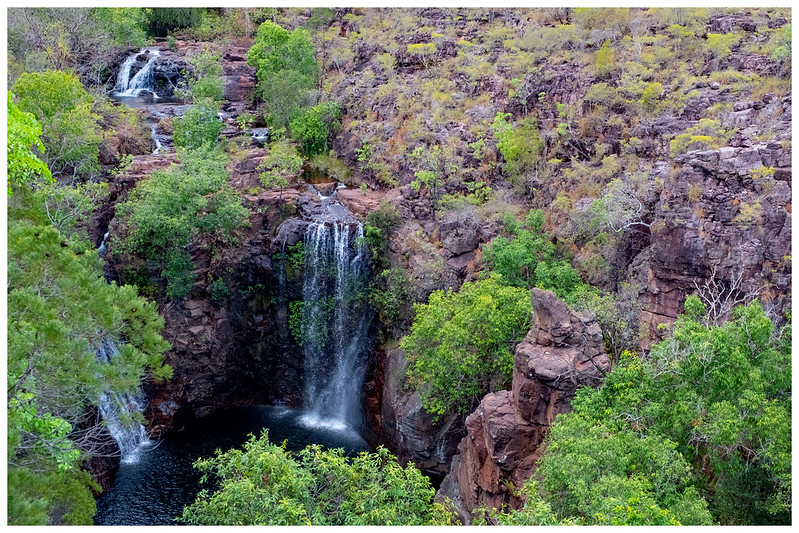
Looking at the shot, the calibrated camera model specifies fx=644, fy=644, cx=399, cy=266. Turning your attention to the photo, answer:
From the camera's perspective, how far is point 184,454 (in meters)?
31.2

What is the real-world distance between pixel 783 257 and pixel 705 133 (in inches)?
305

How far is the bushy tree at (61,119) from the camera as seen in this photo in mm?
31578

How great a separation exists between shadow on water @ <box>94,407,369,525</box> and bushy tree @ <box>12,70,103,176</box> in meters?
14.8

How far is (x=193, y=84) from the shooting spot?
45.5 meters

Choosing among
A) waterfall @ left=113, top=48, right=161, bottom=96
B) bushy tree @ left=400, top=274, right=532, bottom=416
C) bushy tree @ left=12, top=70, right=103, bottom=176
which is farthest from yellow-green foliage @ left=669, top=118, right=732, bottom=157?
waterfall @ left=113, top=48, right=161, bottom=96

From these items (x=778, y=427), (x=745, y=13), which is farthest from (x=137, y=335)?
(x=745, y=13)

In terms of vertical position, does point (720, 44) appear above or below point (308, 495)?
above

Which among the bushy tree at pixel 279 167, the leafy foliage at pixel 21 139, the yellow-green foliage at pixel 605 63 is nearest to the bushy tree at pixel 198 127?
the bushy tree at pixel 279 167

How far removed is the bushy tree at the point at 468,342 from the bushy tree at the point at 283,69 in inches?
857

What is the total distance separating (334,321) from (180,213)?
957 cm

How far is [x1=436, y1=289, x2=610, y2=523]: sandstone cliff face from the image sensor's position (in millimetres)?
21422

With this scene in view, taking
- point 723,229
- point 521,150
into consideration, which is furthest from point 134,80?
point 723,229

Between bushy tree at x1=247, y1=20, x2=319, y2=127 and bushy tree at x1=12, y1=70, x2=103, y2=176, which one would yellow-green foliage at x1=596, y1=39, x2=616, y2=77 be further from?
bushy tree at x1=12, y1=70, x2=103, y2=176

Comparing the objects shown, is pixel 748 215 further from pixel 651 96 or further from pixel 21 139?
pixel 21 139
